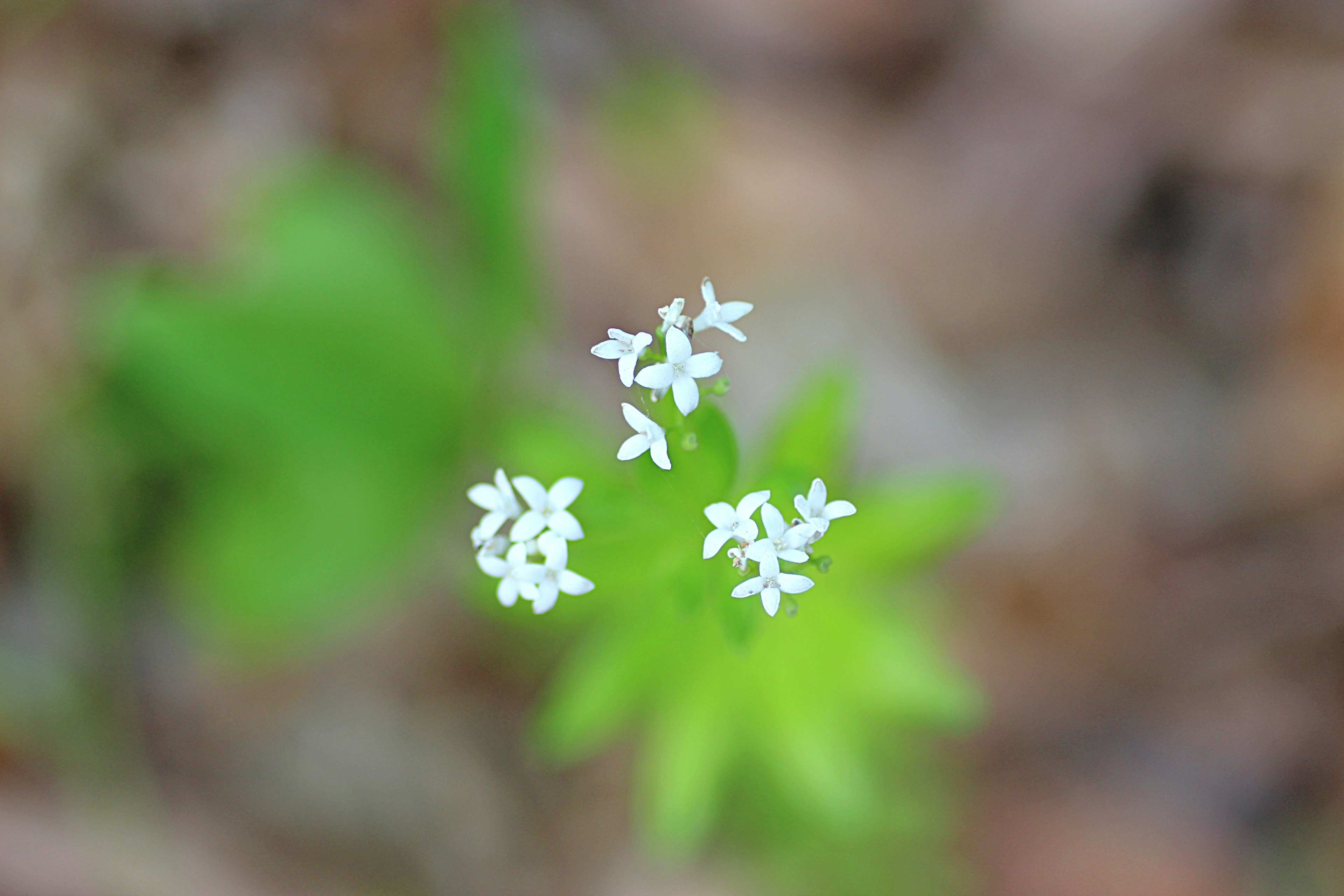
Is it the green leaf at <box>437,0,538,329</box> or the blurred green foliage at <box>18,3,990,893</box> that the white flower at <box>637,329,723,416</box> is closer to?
the blurred green foliage at <box>18,3,990,893</box>

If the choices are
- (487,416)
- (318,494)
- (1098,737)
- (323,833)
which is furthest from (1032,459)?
(323,833)

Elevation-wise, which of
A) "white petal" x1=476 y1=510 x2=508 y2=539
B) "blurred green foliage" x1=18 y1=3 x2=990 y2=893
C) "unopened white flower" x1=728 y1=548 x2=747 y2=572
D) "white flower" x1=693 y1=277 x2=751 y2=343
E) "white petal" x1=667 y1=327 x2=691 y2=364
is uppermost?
"blurred green foliage" x1=18 y1=3 x2=990 y2=893

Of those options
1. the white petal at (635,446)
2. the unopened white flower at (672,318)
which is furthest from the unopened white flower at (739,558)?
the unopened white flower at (672,318)

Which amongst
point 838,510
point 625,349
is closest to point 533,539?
point 625,349

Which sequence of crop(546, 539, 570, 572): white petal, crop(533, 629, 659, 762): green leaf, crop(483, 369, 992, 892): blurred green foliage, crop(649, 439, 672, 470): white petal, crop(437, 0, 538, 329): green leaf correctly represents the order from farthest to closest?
crop(437, 0, 538, 329): green leaf < crop(533, 629, 659, 762): green leaf < crop(483, 369, 992, 892): blurred green foliage < crop(546, 539, 570, 572): white petal < crop(649, 439, 672, 470): white petal

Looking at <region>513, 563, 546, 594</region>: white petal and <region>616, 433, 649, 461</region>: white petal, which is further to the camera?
Result: <region>513, 563, 546, 594</region>: white petal

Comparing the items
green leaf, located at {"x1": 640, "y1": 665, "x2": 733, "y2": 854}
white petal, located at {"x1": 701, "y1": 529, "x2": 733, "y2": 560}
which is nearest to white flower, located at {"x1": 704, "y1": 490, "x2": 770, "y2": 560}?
white petal, located at {"x1": 701, "y1": 529, "x2": 733, "y2": 560}
